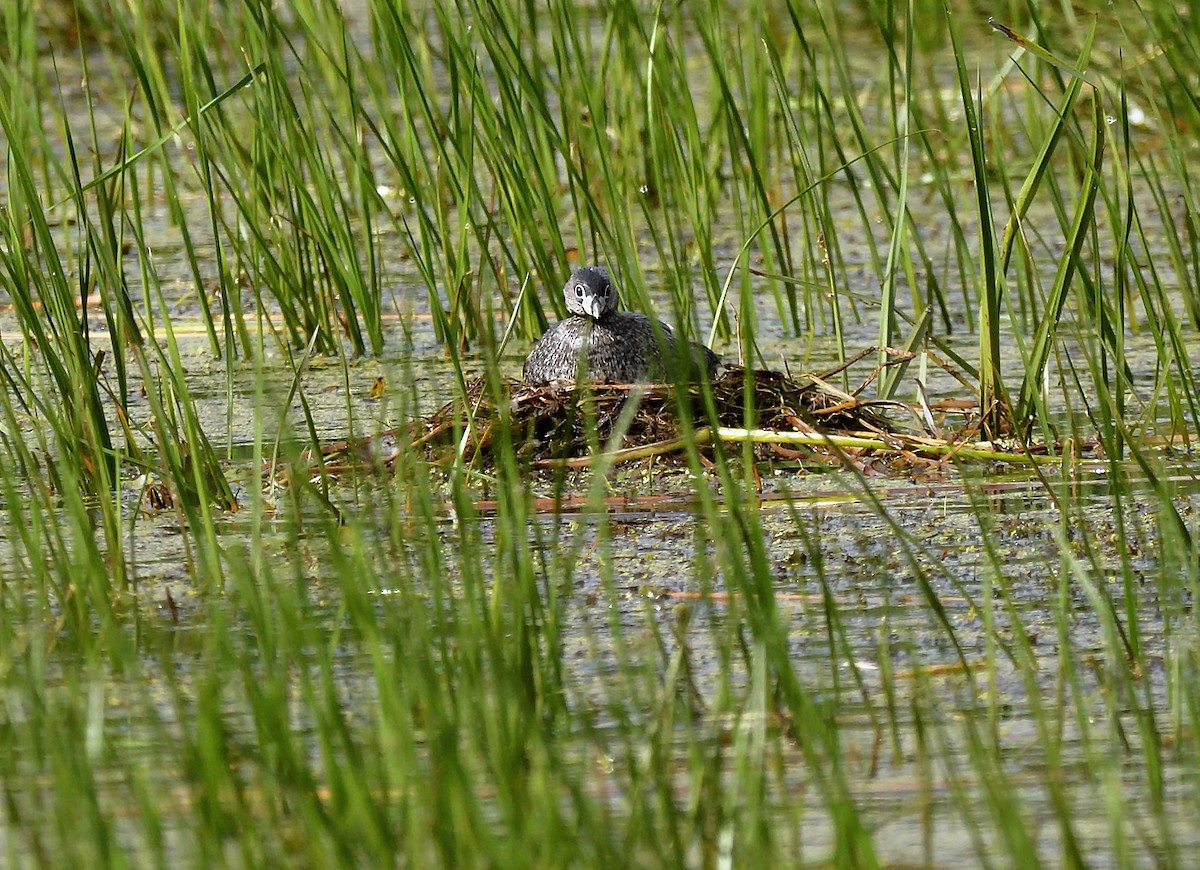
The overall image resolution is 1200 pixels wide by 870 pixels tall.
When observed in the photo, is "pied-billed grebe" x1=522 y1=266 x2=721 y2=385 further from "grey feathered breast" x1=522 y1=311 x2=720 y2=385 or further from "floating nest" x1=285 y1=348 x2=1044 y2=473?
"floating nest" x1=285 y1=348 x2=1044 y2=473

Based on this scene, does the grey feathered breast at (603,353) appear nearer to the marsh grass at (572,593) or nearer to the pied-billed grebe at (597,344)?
the pied-billed grebe at (597,344)

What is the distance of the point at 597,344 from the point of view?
392 cm

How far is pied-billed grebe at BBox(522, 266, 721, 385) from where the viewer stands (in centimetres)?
385

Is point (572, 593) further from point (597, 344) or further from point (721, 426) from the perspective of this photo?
point (597, 344)

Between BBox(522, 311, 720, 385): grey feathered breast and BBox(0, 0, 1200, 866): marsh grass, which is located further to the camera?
BBox(522, 311, 720, 385): grey feathered breast

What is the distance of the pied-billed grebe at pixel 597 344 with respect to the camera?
152 inches

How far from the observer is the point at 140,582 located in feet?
9.14

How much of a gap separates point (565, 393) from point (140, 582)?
1.04 metres

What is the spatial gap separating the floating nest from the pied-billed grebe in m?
0.12

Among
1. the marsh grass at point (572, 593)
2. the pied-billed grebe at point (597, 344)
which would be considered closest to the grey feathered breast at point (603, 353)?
the pied-billed grebe at point (597, 344)

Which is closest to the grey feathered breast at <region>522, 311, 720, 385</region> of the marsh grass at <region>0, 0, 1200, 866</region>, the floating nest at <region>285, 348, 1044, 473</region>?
the floating nest at <region>285, 348, 1044, 473</region>

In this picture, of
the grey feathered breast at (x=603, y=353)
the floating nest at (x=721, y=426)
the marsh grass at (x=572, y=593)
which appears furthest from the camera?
the grey feathered breast at (x=603, y=353)

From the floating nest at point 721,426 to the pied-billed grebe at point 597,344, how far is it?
12cm

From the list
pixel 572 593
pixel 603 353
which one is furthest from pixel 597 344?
pixel 572 593
